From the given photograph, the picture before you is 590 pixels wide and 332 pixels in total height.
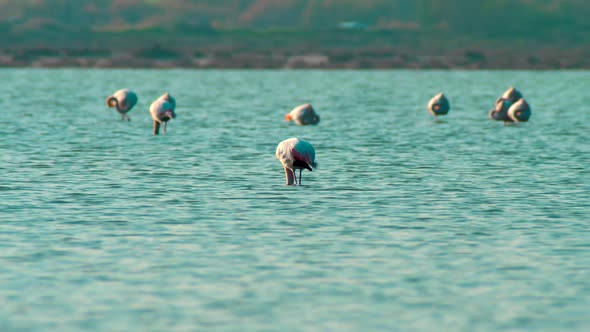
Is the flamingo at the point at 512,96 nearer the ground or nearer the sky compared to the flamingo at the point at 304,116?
nearer the sky

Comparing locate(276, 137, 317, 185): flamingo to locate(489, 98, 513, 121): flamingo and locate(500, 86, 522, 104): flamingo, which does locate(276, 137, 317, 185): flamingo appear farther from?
locate(500, 86, 522, 104): flamingo

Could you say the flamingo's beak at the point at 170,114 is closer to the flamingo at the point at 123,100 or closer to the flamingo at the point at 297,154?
the flamingo at the point at 123,100

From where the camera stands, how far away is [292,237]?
18.3m

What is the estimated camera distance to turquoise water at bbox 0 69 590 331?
13.4 metres

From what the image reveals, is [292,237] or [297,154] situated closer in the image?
[292,237]

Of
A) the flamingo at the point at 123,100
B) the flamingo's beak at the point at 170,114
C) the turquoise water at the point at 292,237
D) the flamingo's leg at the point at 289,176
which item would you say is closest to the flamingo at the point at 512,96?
the turquoise water at the point at 292,237

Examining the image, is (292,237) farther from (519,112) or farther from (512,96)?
(512,96)

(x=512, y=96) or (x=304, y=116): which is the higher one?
(x=512, y=96)

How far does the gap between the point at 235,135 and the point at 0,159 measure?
1139 centimetres

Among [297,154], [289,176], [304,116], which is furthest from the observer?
[304,116]

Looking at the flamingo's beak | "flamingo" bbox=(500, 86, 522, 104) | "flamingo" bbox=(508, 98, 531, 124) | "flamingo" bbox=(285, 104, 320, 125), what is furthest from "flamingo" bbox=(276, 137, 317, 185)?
"flamingo" bbox=(500, 86, 522, 104)

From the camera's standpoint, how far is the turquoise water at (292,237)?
44.0ft

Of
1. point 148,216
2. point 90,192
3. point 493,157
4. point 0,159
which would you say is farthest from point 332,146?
point 148,216

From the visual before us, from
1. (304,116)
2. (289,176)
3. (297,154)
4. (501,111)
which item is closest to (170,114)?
(304,116)
